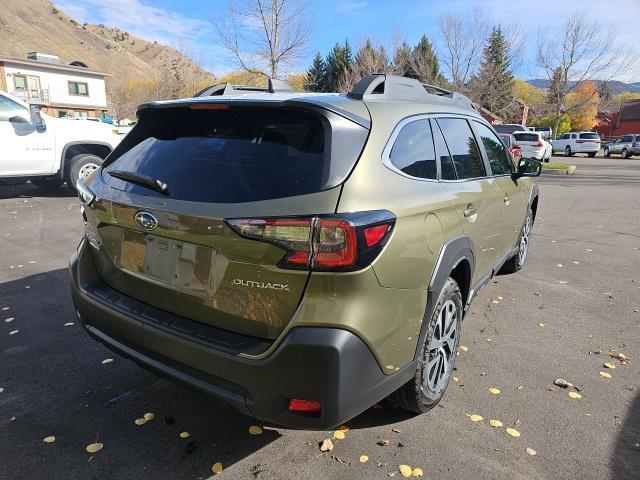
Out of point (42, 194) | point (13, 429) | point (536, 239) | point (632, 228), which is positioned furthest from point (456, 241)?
point (42, 194)

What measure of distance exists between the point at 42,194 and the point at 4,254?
5139mm

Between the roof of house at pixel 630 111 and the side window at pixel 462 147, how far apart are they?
3110 inches

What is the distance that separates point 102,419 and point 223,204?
5.28 feet

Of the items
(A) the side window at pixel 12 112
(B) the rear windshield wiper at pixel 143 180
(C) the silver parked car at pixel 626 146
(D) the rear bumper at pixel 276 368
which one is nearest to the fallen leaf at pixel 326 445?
(D) the rear bumper at pixel 276 368

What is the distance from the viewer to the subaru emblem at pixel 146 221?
2.23 meters

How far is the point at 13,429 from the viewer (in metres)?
2.63

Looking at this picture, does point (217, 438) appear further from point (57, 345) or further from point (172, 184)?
point (57, 345)

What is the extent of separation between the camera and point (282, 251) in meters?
1.92

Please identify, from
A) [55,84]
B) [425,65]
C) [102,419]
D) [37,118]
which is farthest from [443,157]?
[55,84]

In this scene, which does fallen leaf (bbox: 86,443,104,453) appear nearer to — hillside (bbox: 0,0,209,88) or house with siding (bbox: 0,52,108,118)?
house with siding (bbox: 0,52,108,118)

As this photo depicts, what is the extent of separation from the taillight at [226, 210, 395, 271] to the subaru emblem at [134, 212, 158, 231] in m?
0.56

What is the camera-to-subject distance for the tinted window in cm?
289

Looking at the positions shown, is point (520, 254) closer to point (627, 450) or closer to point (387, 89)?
point (627, 450)

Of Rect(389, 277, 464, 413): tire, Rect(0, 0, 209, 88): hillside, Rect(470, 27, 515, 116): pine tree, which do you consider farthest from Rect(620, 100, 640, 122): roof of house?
Rect(0, 0, 209, 88): hillside
